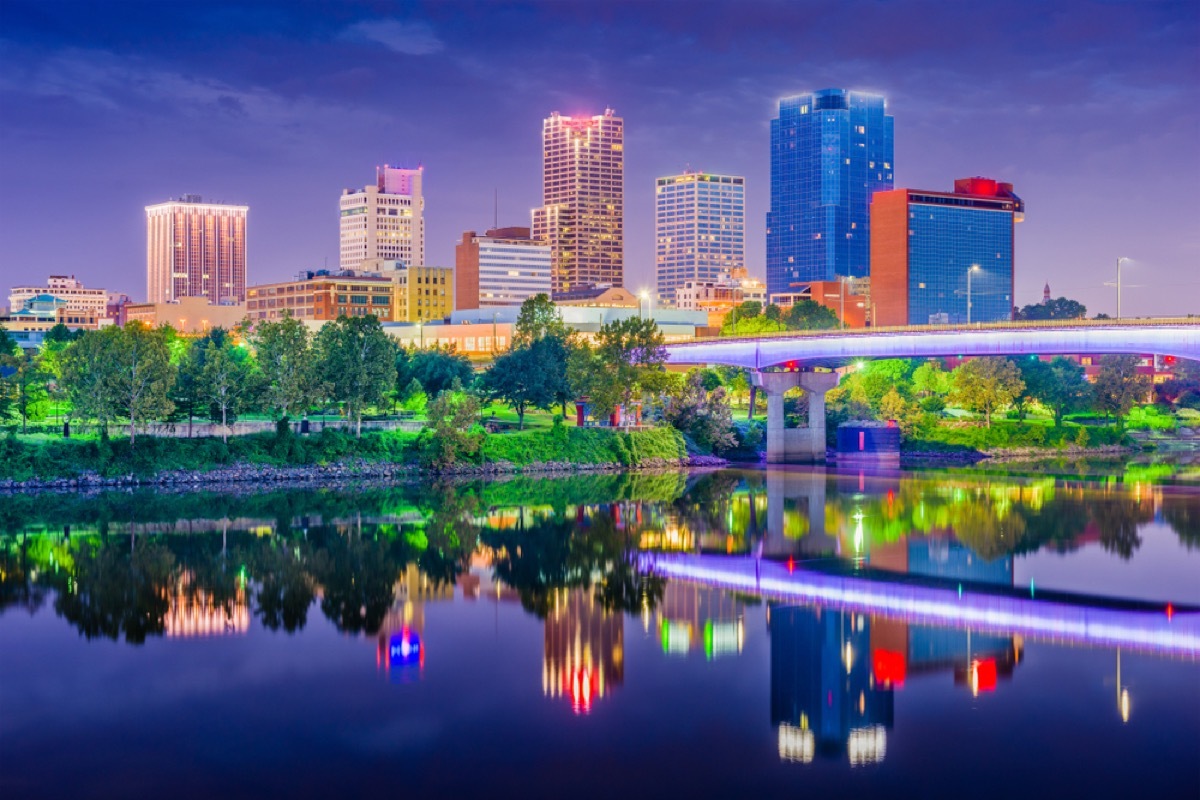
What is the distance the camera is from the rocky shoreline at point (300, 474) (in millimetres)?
73438

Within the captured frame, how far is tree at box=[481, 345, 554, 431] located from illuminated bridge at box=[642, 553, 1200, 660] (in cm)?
5515

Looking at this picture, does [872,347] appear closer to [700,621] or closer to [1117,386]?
[1117,386]

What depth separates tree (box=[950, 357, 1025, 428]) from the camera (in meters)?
119

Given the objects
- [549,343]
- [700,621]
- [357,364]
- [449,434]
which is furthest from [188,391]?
[700,621]

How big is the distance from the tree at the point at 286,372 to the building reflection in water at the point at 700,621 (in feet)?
149

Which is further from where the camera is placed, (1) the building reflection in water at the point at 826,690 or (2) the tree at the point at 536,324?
(2) the tree at the point at 536,324

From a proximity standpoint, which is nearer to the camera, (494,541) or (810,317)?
(494,541)

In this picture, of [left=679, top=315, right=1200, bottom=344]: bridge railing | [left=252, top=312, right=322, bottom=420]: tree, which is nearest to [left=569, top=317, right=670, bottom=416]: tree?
[left=679, top=315, right=1200, bottom=344]: bridge railing

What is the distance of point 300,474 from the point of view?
80688 millimetres

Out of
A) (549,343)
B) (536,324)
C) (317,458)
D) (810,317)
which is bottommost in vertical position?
(317,458)

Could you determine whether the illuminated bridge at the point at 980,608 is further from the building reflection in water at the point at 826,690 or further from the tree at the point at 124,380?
the tree at the point at 124,380

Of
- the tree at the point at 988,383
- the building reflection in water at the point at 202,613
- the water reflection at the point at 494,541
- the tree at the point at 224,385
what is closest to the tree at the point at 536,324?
the tree at the point at 224,385

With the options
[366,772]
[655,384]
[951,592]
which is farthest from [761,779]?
[655,384]

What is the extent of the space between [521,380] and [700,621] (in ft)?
213
